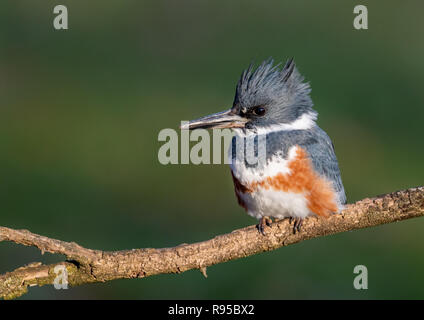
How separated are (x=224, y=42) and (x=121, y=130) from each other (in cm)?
325

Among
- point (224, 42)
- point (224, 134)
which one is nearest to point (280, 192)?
point (224, 134)

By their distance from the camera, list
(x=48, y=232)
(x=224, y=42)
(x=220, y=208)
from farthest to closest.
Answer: (x=224, y=42) → (x=220, y=208) → (x=48, y=232)

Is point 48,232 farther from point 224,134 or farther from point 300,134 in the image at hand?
point 300,134

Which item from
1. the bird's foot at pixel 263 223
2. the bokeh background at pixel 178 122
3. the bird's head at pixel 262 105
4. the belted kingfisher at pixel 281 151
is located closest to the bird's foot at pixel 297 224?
the belted kingfisher at pixel 281 151

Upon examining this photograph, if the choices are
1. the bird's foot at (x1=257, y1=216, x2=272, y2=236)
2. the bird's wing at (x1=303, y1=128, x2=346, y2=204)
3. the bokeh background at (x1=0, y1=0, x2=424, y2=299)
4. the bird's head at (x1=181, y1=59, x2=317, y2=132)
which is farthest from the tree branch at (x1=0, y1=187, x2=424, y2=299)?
the bokeh background at (x1=0, y1=0, x2=424, y2=299)

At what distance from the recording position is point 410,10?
10.8 metres

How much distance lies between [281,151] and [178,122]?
403 cm

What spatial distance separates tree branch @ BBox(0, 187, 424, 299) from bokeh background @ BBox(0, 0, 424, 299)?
1.94 m

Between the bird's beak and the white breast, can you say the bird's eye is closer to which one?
the bird's beak

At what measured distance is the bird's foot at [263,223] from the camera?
→ 2.92 meters

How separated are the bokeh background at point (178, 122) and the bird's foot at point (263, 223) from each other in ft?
6.09

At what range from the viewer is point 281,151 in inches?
120

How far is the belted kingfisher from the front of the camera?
9.78 ft

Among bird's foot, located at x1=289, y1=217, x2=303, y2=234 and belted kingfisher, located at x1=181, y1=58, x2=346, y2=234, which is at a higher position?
belted kingfisher, located at x1=181, y1=58, x2=346, y2=234
